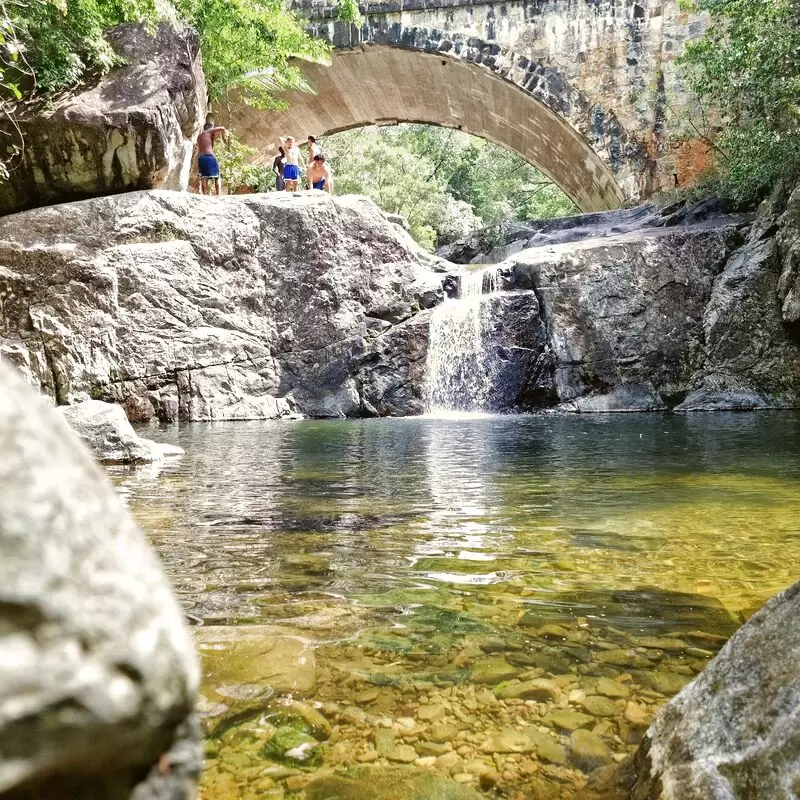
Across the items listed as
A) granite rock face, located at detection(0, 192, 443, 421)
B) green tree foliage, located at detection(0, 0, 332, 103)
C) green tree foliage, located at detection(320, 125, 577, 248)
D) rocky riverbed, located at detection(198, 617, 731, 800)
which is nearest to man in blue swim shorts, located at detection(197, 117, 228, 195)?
granite rock face, located at detection(0, 192, 443, 421)

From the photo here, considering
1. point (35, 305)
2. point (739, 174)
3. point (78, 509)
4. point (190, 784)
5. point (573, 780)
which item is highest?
point (739, 174)

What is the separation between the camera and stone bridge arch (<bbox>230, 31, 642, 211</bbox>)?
16578 mm

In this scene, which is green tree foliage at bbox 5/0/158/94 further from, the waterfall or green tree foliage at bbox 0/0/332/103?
the waterfall

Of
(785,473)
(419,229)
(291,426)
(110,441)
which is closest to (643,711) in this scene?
(785,473)

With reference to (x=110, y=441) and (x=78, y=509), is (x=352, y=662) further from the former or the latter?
(x=110, y=441)

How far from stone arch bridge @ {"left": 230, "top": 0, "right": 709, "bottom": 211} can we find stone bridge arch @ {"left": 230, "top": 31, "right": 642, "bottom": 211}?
→ 0.03 metres

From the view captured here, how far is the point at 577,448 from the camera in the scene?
656cm

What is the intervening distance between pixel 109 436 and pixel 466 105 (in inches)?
612

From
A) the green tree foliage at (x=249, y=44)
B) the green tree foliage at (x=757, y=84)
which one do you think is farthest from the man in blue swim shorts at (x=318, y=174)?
the green tree foliage at (x=757, y=84)

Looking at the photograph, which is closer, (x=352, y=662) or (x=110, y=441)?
(x=352, y=662)

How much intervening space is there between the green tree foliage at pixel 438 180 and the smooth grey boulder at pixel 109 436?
644 inches

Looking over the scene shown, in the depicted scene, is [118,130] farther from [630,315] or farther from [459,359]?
[630,315]

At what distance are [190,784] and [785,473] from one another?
504 centimetres

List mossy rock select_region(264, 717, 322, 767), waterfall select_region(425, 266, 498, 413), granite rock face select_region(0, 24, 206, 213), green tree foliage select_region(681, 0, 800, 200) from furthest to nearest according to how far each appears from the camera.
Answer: waterfall select_region(425, 266, 498, 413) → granite rock face select_region(0, 24, 206, 213) → green tree foliage select_region(681, 0, 800, 200) → mossy rock select_region(264, 717, 322, 767)
